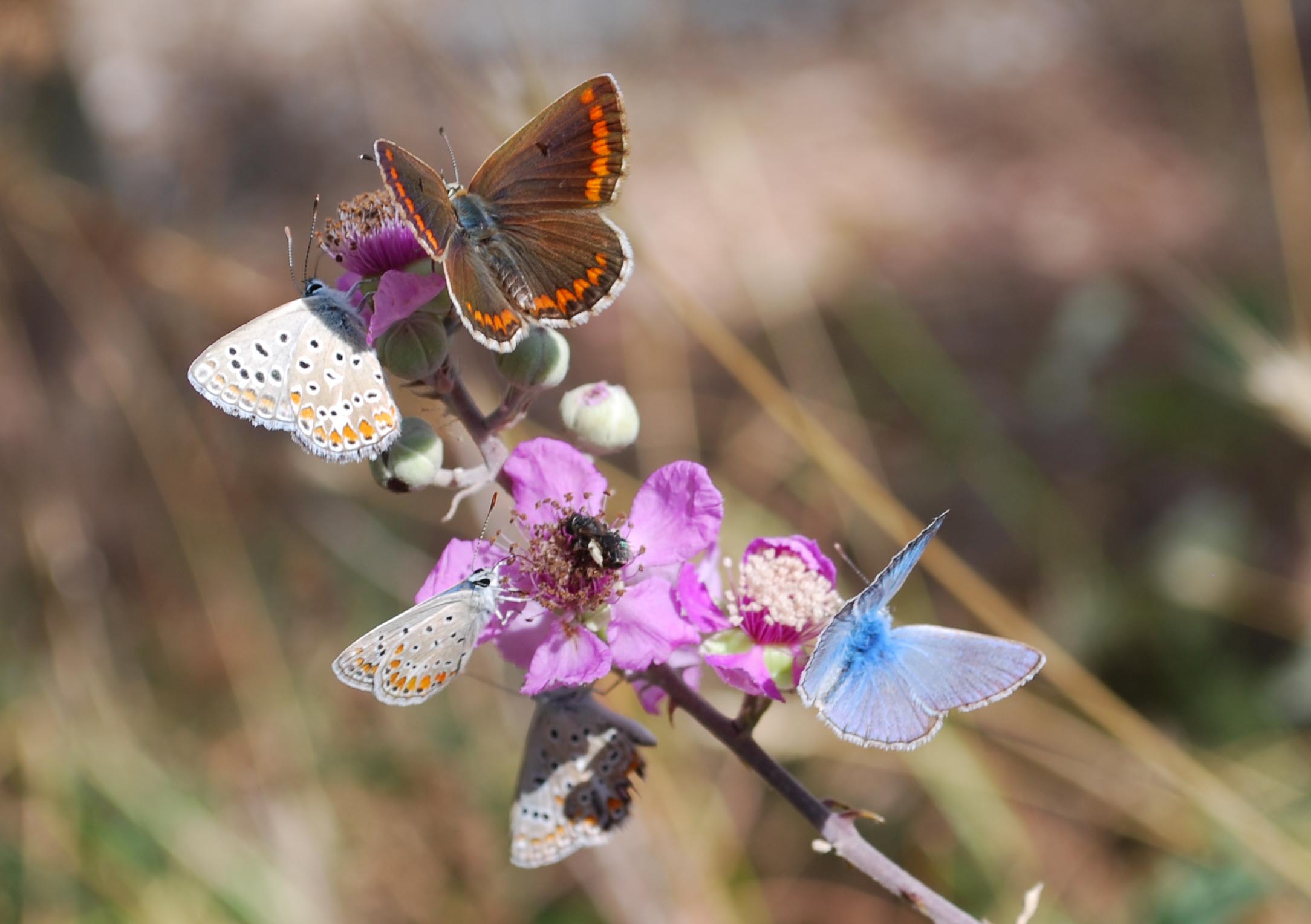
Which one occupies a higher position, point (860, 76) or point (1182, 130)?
point (1182, 130)

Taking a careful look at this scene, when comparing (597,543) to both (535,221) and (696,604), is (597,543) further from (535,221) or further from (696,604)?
(535,221)

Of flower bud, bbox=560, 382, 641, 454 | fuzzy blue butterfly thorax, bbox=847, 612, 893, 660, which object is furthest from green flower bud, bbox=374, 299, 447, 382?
fuzzy blue butterfly thorax, bbox=847, 612, 893, 660

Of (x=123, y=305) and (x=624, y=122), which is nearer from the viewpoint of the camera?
(x=624, y=122)

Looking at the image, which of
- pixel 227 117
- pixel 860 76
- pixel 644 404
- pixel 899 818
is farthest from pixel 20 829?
pixel 860 76

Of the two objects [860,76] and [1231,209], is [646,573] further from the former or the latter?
[860,76]

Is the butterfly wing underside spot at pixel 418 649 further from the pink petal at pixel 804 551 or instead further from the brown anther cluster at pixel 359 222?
the brown anther cluster at pixel 359 222

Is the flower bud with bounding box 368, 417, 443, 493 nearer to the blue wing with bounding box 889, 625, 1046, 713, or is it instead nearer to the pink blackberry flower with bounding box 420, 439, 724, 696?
the pink blackberry flower with bounding box 420, 439, 724, 696
